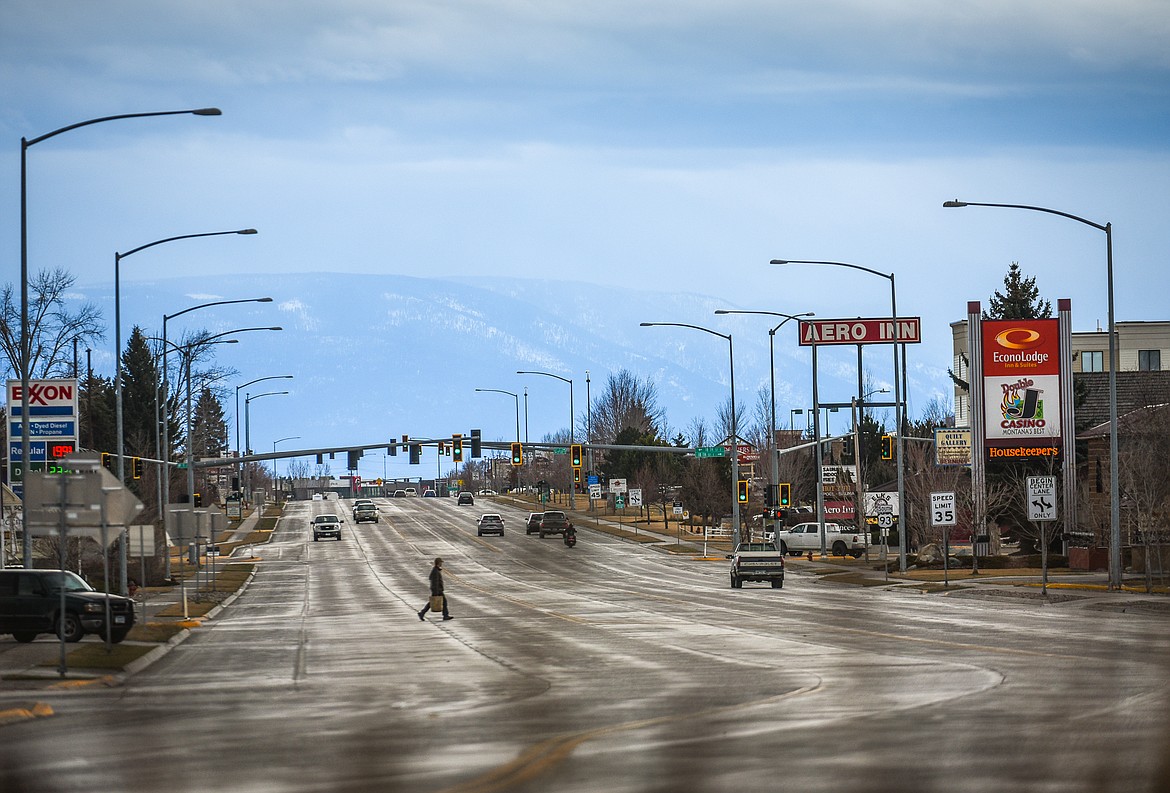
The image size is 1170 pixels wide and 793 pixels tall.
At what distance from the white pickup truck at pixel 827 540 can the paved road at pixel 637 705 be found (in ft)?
130

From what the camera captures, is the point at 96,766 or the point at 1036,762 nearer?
the point at 1036,762

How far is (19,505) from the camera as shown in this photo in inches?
2061

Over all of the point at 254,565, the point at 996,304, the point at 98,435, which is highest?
the point at 996,304

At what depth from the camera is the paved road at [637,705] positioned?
12.5m

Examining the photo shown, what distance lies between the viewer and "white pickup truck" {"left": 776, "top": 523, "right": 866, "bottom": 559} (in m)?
80.3

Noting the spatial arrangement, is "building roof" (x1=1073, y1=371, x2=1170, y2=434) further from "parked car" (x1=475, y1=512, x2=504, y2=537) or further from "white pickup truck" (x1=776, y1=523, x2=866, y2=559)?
"parked car" (x1=475, y1=512, x2=504, y2=537)

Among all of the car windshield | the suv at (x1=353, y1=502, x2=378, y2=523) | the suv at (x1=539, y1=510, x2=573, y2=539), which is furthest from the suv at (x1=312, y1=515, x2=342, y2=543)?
the car windshield

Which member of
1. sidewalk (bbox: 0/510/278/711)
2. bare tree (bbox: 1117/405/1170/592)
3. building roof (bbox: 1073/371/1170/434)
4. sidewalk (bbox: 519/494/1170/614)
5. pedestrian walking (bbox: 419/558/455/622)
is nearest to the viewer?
sidewalk (bbox: 0/510/278/711)

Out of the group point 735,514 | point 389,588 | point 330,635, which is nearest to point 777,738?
point 330,635

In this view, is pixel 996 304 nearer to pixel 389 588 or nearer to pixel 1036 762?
pixel 389 588

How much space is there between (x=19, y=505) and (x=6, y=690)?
32217mm

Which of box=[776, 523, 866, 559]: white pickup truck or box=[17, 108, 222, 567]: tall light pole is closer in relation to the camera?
box=[17, 108, 222, 567]: tall light pole

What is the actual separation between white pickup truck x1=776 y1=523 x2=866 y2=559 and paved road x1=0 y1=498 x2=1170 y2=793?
3953 centimetres

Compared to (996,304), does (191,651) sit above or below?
below
